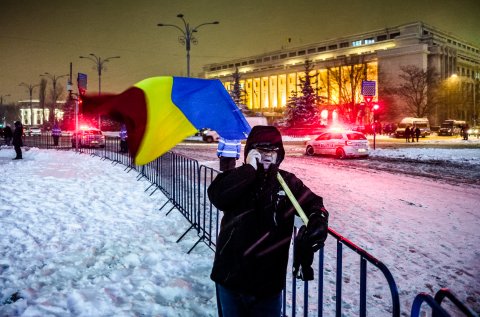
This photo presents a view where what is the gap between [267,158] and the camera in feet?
8.44

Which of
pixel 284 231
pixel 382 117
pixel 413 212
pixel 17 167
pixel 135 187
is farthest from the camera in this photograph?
pixel 382 117

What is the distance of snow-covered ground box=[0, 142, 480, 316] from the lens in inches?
175

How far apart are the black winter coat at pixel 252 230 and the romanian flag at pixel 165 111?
0.50 metres

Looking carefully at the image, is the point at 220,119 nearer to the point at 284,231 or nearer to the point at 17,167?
the point at 284,231

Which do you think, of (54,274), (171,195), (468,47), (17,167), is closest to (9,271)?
(54,274)

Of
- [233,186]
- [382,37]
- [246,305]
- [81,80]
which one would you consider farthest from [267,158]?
[382,37]

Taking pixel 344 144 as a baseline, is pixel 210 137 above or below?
above

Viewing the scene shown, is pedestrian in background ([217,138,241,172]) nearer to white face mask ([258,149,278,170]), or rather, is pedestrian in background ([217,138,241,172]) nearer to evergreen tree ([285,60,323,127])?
white face mask ([258,149,278,170])

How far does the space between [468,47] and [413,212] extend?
414ft

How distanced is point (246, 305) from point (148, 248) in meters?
3.86

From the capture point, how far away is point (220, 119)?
2.95 meters

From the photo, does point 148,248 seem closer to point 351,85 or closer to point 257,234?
point 257,234

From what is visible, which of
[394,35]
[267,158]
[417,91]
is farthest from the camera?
[394,35]

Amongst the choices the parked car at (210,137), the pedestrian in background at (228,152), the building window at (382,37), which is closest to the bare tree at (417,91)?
the building window at (382,37)
